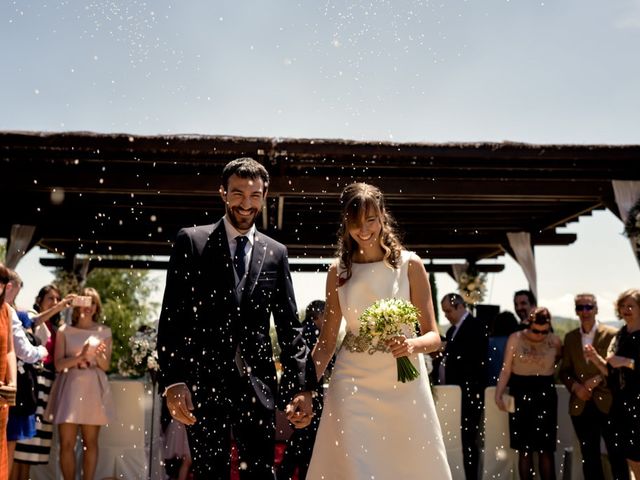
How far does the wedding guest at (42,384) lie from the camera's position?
22.7 ft

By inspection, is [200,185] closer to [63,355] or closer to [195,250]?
[63,355]

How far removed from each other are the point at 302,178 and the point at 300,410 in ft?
23.5

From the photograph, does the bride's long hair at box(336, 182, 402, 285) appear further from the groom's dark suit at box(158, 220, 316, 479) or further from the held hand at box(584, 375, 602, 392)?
the held hand at box(584, 375, 602, 392)

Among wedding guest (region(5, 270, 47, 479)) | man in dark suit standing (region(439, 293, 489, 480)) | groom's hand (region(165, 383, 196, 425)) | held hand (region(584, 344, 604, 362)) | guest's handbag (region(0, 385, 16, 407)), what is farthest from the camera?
man in dark suit standing (region(439, 293, 489, 480))

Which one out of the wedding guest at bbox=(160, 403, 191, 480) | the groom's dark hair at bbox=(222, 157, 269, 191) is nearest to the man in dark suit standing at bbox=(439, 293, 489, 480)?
the wedding guest at bbox=(160, 403, 191, 480)

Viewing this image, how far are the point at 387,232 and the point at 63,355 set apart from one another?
4769 millimetres

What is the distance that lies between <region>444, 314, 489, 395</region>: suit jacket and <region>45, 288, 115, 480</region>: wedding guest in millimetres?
4077

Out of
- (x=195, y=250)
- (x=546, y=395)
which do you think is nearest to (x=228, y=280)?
(x=195, y=250)

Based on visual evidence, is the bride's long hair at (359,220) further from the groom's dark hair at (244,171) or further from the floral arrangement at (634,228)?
the floral arrangement at (634,228)

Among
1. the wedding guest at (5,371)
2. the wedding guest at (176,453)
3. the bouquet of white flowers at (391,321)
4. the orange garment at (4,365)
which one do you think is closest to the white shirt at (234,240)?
the bouquet of white flowers at (391,321)

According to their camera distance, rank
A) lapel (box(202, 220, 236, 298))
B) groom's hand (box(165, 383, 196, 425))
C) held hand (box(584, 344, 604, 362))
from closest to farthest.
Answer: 1. groom's hand (box(165, 383, 196, 425))
2. lapel (box(202, 220, 236, 298))
3. held hand (box(584, 344, 604, 362))

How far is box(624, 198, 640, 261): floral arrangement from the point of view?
884 centimetres

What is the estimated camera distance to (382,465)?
3.55 meters

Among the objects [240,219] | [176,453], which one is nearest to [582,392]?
[176,453]
